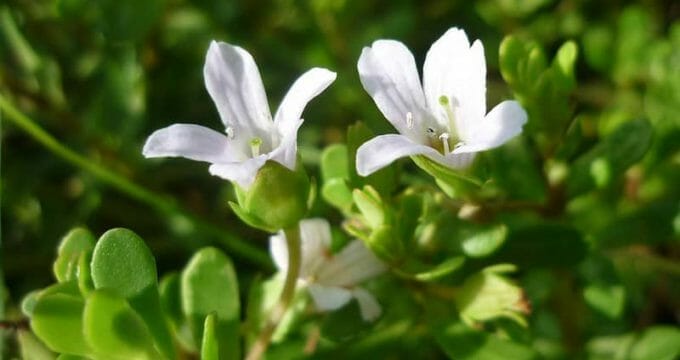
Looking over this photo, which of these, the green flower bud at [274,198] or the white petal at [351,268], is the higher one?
the green flower bud at [274,198]

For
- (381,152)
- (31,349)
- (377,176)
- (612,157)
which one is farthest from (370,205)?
(31,349)

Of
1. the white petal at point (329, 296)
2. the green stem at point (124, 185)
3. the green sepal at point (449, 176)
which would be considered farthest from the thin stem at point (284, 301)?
the green stem at point (124, 185)

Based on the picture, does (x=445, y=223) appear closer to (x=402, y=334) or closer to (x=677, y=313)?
(x=402, y=334)

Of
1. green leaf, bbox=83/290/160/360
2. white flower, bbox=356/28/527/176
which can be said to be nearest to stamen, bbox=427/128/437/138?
white flower, bbox=356/28/527/176

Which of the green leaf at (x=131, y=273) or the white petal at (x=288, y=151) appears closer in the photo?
the white petal at (x=288, y=151)

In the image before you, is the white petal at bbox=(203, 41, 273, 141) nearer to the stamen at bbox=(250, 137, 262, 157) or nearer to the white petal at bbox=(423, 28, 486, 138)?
the stamen at bbox=(250, 137, 262, 157)

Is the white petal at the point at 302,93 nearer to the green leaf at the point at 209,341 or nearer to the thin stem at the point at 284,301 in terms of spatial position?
the thin stem at the point at 284,301
